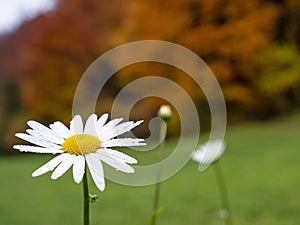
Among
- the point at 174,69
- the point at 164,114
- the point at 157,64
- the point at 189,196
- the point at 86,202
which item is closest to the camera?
the point at 86,202

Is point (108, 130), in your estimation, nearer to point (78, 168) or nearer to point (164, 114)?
point (78, 168)

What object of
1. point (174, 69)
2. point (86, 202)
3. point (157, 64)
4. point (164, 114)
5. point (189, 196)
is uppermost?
point (157, 64)

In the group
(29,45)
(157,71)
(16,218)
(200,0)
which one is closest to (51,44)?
(29,45)

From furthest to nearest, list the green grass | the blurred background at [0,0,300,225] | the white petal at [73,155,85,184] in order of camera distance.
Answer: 1. the blurred background at [0,0,300,225]
2. the green grass
3. the white petal at [73,155,85,184]

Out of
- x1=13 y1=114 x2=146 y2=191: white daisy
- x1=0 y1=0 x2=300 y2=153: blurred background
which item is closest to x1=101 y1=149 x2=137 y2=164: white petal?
x1=13 y1=114 x2=146 y2=191: white daisy

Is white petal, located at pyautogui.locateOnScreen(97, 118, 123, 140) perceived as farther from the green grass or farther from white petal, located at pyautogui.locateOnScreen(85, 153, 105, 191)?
the green grass

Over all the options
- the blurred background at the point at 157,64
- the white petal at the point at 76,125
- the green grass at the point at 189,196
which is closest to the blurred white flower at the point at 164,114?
the white petal at the point at 76,125

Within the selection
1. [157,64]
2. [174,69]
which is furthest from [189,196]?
[157,64]
